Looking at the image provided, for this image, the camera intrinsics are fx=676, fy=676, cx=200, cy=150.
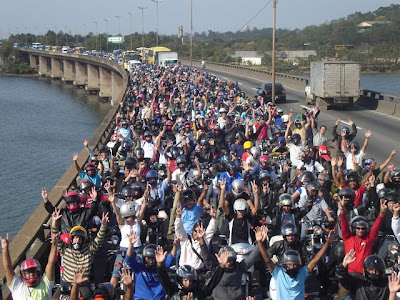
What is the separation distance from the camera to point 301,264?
753cm

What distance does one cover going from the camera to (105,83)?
3821 inches

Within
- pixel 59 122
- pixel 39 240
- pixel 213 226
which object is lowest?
pixel 59 122

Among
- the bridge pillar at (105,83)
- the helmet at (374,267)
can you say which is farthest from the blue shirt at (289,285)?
the bridge pillar at (105,83)

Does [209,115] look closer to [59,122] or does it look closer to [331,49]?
[59,122]

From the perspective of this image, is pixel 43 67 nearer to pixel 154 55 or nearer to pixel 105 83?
pixel 105 83

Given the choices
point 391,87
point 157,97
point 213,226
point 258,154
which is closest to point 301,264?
point 213,226

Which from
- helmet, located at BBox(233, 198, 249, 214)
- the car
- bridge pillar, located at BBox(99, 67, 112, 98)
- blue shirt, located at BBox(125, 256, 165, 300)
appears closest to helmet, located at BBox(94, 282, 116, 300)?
blue shirt, located at BBox(125, 256, 165, 300)

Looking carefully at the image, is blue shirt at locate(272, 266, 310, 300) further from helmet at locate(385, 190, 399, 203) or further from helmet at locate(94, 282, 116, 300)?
helmet at locate(385, 190, 399, 203)

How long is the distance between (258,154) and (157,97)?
15.2 m

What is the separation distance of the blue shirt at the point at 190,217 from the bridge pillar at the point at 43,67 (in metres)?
136

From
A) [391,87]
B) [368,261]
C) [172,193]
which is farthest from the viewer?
[391,87]

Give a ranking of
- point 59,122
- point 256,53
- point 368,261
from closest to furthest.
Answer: point 368,261 → point 59,122 → point 256,53

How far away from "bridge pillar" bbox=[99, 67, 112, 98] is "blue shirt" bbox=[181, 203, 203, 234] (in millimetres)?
84852

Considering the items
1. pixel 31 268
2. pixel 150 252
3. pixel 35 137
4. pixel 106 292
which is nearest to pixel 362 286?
pixel 150 252
